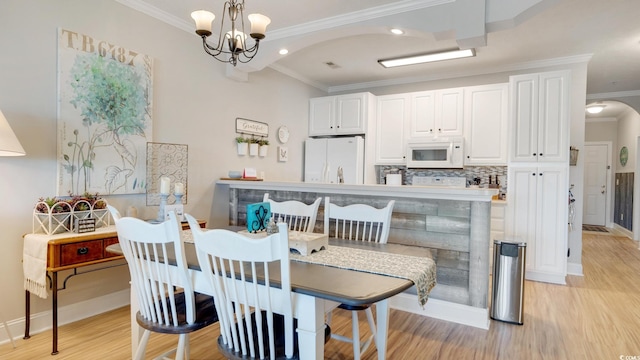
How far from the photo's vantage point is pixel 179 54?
138 inches

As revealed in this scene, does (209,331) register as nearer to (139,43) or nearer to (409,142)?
(139,43)

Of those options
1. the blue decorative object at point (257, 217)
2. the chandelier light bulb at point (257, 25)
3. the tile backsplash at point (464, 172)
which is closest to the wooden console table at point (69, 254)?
the blue decorative object at point (257, 217)

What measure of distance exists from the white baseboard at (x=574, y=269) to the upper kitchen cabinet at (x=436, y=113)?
6.88 feet

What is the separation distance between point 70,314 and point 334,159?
3.50 metres

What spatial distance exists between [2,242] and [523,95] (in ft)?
16.2

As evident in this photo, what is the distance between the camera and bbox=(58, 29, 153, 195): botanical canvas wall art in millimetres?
2672

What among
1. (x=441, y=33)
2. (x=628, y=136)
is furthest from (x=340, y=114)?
(x=628, y=136)

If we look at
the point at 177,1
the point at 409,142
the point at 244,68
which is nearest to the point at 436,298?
the point at 409,142

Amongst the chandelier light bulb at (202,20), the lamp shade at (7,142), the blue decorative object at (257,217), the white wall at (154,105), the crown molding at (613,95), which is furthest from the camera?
the crown molding at (613,95)

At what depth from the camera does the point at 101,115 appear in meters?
2.88

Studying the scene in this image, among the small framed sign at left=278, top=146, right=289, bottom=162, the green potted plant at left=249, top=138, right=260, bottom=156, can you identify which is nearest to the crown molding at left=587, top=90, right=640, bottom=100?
the small framed sign at left=278, top=146, right=289, bottom=162

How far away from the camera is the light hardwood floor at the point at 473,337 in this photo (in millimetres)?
2328

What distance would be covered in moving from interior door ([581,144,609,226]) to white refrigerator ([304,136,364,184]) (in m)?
6.48

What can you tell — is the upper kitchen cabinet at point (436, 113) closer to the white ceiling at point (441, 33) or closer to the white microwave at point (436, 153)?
the white microwave at point (436, 153)
